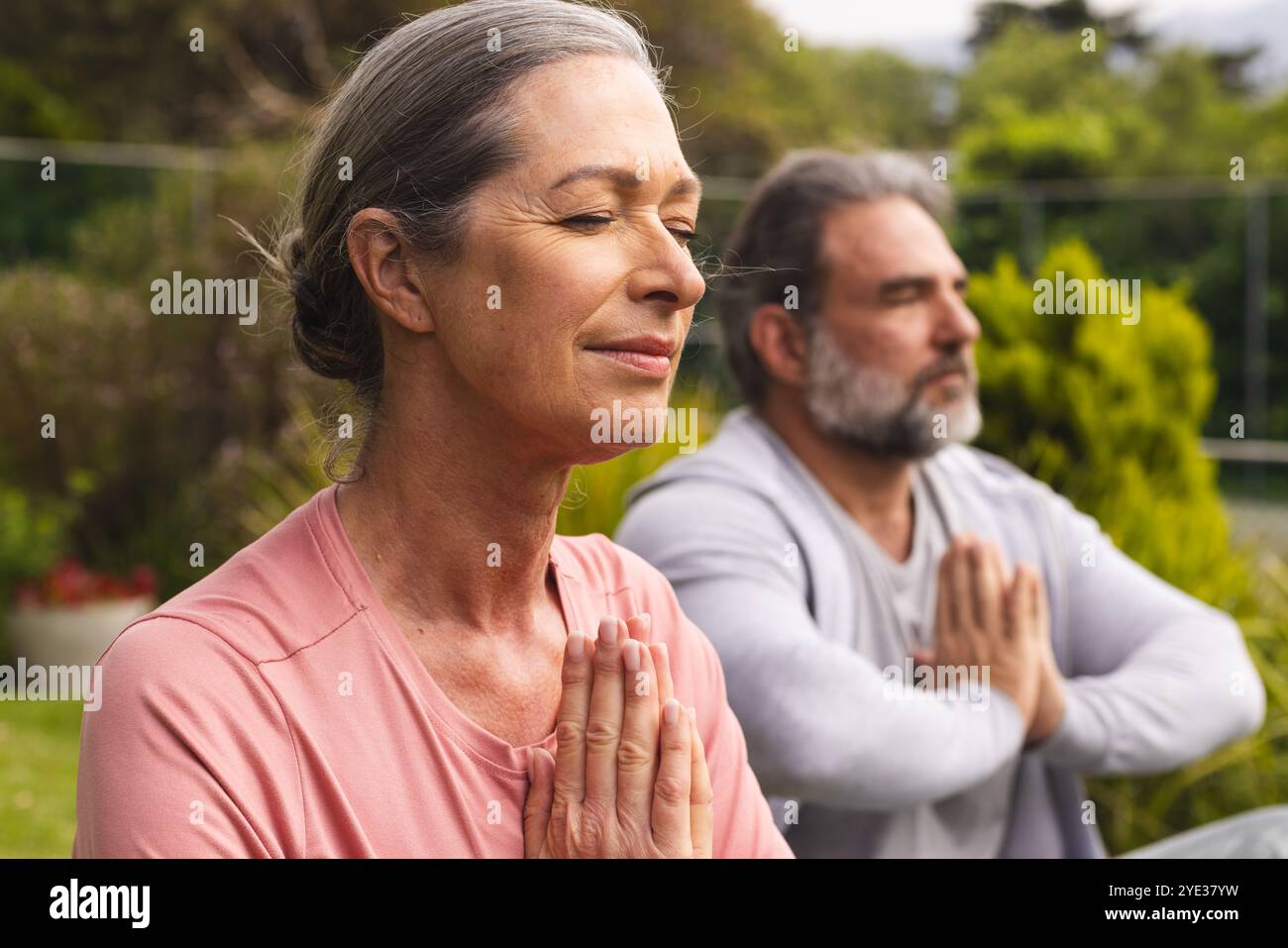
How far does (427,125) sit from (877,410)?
1.75 metres

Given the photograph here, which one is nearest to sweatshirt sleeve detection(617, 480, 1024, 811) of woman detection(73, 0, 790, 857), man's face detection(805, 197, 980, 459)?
man's face detection(805, 197, 980, 459)

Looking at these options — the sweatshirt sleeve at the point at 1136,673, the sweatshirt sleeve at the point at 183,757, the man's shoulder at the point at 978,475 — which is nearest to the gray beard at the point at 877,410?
the man's shoulder at the point at 978,475

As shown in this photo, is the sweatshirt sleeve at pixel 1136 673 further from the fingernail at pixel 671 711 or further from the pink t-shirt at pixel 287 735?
the pink t-shirt at pixel 287 735

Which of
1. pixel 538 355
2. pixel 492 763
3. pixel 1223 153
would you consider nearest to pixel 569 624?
pixel 492 763

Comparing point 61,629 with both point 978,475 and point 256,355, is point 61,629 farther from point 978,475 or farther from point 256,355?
point 978,475

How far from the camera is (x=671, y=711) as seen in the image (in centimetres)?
162

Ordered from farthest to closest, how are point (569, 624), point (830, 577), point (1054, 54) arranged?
point (1054, 54), point (830, 577), point (569, 624)

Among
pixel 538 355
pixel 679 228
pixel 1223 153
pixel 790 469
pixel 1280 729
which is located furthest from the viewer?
pixel 1223 153

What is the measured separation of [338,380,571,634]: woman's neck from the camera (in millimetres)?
1705

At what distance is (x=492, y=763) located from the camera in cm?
164

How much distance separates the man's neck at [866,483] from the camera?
3.26 meters

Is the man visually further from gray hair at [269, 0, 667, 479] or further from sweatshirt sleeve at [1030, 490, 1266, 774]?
gray hair at [269, 0, 667, 479]

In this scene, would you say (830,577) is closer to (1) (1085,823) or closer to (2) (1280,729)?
(1) (1085,823)

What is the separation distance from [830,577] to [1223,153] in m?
26.0
